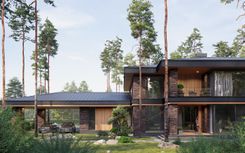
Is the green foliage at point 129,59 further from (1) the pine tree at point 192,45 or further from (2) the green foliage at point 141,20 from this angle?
(2) the green foliage at point 141,20

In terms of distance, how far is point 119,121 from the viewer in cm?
2700

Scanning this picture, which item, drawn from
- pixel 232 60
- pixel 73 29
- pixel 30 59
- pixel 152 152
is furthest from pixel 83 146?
pixel 30 59

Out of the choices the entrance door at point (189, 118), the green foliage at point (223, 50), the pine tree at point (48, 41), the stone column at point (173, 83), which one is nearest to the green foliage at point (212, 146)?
the stone column at point (173, 83)

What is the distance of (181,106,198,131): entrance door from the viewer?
29.4 metres

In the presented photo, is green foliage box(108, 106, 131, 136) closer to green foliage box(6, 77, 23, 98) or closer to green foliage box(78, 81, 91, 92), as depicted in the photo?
green foliage box(6, 77, 23, 98)

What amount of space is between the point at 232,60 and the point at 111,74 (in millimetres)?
46584

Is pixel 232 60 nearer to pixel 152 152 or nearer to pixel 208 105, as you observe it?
pixel 208 105

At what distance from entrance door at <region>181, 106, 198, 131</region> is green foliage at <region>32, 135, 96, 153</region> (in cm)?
2335

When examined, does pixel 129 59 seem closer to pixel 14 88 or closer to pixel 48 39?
pixel 48 39

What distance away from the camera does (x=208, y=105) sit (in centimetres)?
2734

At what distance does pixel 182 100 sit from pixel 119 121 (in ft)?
17.3

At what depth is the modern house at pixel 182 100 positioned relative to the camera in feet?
84.2

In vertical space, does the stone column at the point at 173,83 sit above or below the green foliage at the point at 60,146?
above

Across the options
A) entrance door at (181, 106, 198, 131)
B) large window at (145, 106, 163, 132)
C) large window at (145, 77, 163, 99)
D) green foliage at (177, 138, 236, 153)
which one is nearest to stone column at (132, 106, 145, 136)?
large window at (145, 106, 163, 132)
